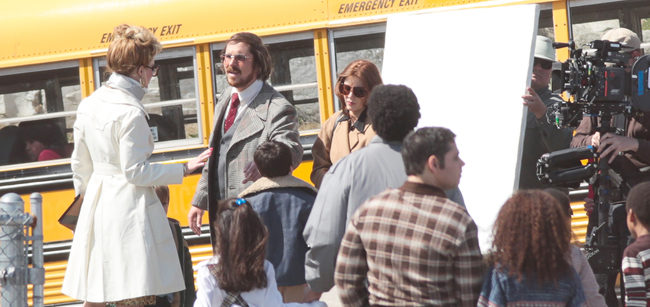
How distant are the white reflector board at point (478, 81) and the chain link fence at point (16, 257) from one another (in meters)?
1.51

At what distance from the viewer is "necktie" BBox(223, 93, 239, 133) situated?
4.18 meters

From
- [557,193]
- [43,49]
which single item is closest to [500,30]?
[557,193]

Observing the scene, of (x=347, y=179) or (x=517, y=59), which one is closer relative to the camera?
(x=347, y=179)

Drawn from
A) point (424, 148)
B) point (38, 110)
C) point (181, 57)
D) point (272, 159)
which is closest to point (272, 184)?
point (272, 159)

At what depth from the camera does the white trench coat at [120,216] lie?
3684 mm

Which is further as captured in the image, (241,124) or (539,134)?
(539,134)

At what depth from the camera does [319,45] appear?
5.60 metres

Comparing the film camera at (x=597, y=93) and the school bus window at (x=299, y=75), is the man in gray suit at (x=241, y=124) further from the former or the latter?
the school bus window at (x=299, y=75)

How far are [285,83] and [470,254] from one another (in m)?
3.24

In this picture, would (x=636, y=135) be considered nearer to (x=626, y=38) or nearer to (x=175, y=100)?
(x=626, y=38)

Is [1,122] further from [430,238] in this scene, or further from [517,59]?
[430,238]

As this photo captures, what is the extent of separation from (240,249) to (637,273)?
125 cm

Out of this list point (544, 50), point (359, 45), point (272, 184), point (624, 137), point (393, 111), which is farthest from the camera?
point (359, 45)

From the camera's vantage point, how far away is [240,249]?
3283mm
